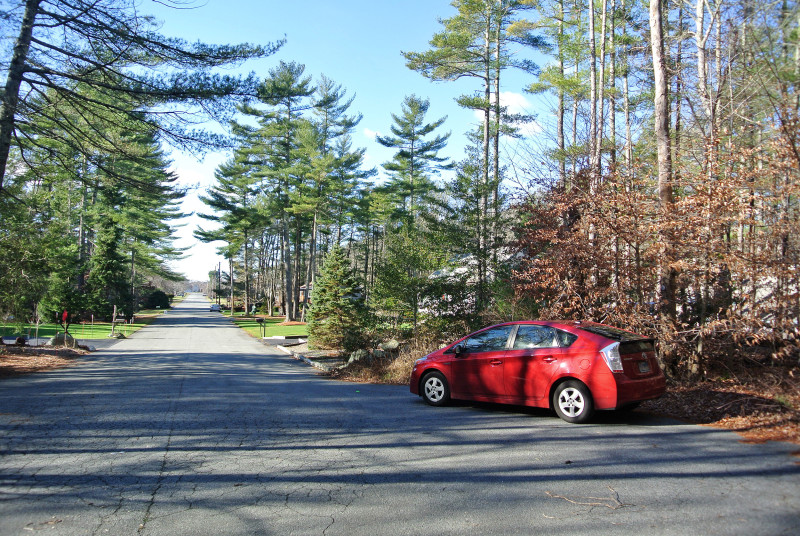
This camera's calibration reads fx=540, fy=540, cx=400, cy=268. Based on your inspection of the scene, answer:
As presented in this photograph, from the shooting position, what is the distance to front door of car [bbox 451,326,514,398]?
8.38m

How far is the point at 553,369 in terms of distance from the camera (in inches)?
301

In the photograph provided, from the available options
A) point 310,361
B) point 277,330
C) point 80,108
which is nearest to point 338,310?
point 310,361

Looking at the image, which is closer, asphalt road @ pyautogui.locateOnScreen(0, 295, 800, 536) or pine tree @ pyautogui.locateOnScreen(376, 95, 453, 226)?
asphalt road @ pyautogui.locateOnScreen(0, 295, 800, 536)

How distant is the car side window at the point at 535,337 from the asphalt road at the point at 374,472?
41.8 inches

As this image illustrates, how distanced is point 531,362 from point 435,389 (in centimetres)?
196

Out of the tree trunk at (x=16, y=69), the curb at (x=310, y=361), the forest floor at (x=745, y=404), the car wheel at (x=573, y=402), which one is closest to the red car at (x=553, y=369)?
the car wheel at (x=573, y=402)

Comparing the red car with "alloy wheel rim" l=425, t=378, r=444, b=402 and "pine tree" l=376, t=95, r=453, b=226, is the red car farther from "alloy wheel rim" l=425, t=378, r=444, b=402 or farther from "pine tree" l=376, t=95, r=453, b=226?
"pine tree" l=376, t=95, r=453, b=226

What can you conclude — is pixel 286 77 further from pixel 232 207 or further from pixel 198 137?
pixel 198 137

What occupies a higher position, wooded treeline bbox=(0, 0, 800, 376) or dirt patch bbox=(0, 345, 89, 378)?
wooded treeline bbox=(0, 0, 800, 376)

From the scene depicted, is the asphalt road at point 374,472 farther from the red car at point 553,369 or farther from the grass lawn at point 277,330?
the grass lawn at point 277,330

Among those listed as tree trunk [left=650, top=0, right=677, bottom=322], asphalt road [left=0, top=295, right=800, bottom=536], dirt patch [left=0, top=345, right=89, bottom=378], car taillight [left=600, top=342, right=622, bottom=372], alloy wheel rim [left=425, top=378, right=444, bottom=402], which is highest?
tree trunk [left=650, top=0, right=677, bottom=322]

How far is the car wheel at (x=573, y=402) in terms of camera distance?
24.0ft

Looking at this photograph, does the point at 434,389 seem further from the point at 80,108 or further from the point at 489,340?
the point at 80,108

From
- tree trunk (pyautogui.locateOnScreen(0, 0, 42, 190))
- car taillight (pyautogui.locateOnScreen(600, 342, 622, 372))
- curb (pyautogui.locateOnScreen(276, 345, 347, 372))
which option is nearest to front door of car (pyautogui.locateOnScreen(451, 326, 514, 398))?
car taillight (pyautogui.locateOnScreen(600, 342, 622, 372))
